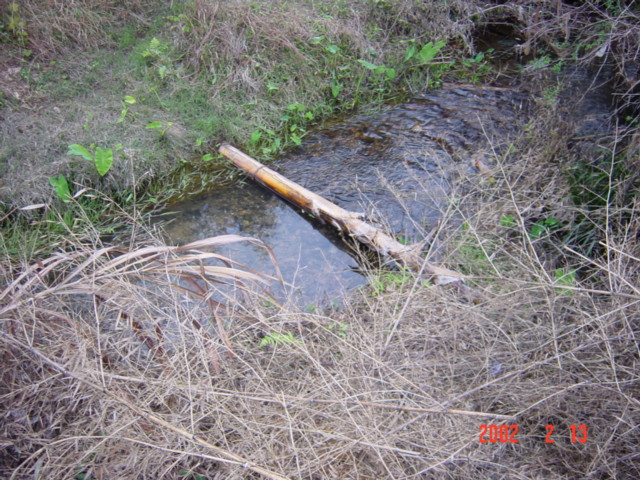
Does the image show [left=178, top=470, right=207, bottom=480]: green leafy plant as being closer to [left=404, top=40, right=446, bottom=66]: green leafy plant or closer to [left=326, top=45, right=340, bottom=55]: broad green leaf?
[left=326, top=45, right=340, bottom=55]: broad green leaf

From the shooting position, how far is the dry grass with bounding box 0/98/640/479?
2.00 metres

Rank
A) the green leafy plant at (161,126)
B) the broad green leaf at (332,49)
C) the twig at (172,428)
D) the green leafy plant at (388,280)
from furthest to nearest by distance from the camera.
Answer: the broad green leaf at (332,49) < the green leafy plant at (161,126) < the green leafy plant at (388,280) < the twig at (172,428)

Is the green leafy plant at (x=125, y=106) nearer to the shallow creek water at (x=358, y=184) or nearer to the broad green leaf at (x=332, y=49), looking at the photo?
the shallow creek water at (x=358, y=184)

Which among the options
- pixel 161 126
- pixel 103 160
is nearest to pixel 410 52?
pixel 161 126

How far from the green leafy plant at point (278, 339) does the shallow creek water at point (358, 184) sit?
73cm

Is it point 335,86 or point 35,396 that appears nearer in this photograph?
point 35,396

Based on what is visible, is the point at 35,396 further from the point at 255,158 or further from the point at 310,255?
the point at 255,158

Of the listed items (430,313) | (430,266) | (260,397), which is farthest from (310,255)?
(260,397)

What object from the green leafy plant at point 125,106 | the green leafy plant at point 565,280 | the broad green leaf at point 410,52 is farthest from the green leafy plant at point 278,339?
the broad green leaf at point 410,52

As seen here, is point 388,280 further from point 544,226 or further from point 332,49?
point 332,49

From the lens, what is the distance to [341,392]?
223 centimetres

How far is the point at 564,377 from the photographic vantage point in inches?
84.9

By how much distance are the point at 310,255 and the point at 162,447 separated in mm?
2067
